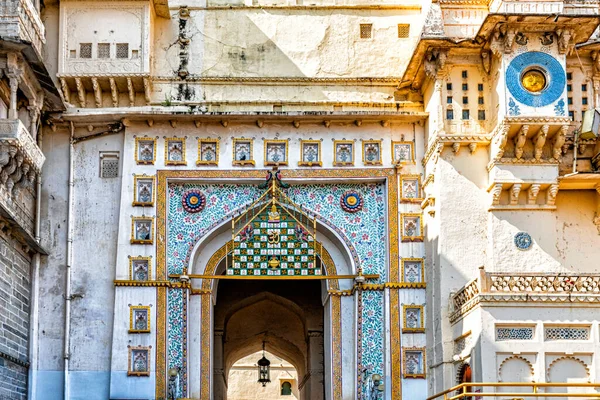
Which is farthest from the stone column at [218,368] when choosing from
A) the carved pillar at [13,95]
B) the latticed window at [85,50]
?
the carved pillar at [13,95]

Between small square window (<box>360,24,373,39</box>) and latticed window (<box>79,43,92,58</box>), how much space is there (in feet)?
15.6

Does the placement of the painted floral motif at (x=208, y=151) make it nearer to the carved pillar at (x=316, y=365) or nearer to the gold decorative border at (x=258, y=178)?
→ the gold decorative border at (x=258, y=178)

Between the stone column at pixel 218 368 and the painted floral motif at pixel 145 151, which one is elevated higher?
the painted floral motif at pixel 145 151

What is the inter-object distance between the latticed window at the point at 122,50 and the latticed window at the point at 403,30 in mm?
4810

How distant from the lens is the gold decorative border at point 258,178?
18.3 meters

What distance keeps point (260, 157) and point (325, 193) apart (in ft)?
4.21

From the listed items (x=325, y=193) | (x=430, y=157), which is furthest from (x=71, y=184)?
(x=430, y=157)

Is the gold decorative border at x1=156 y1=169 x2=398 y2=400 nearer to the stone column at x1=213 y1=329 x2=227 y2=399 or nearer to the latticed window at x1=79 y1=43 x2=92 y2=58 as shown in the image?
the latticed window at x1=79 y1=43 x2=92 y2=58

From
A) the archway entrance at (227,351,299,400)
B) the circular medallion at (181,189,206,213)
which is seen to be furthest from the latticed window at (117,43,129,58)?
the archway entrance at (227,351,299,400)

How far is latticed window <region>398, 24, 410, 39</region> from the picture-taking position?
65.5ft

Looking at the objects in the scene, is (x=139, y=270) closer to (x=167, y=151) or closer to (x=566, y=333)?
(x=167, y=151)

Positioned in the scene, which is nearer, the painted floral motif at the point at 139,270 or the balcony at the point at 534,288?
the balcony at the point at 534,288

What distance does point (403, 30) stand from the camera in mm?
19984

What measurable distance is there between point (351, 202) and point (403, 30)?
3288 millimetres
